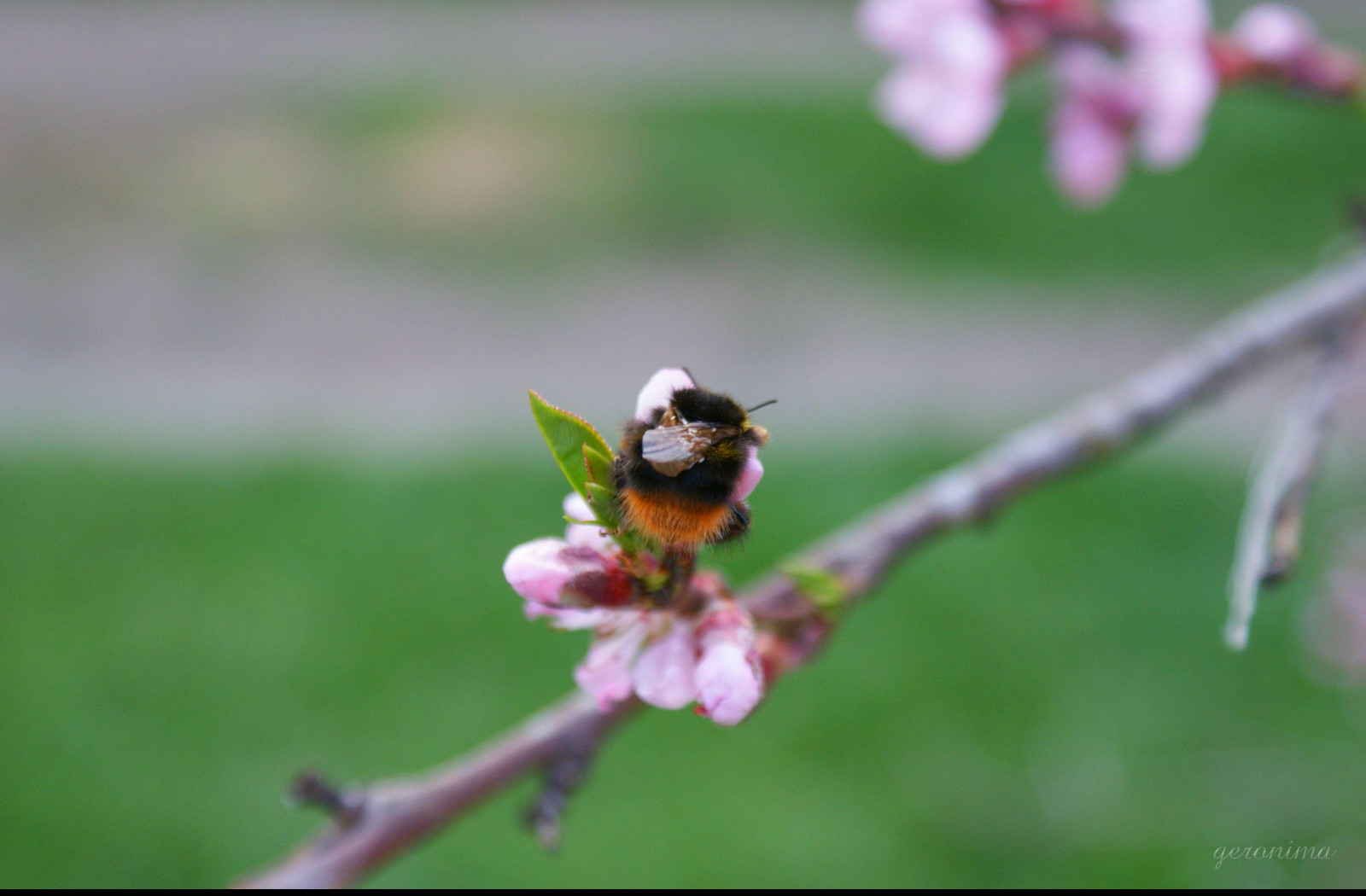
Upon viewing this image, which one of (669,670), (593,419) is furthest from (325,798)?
(593,419)

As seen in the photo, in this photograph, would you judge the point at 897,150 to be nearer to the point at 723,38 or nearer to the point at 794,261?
the point at 794,261

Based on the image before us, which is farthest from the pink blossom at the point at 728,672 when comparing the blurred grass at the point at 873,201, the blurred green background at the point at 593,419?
the blurred grass at the point at 873,201

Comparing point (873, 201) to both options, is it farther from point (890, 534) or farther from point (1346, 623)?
point (890, 534)

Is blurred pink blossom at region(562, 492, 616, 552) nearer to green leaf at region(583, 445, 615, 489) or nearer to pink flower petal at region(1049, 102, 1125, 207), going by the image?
green leaf at region(583, 445, 615, 489)

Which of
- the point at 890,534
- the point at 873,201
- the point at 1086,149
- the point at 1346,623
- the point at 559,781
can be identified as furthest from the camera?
the point at 873,201

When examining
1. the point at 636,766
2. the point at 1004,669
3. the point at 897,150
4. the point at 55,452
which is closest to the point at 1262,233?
the point at 897,150

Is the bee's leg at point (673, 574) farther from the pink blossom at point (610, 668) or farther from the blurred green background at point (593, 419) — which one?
the blurred green background at point (593, 419)
